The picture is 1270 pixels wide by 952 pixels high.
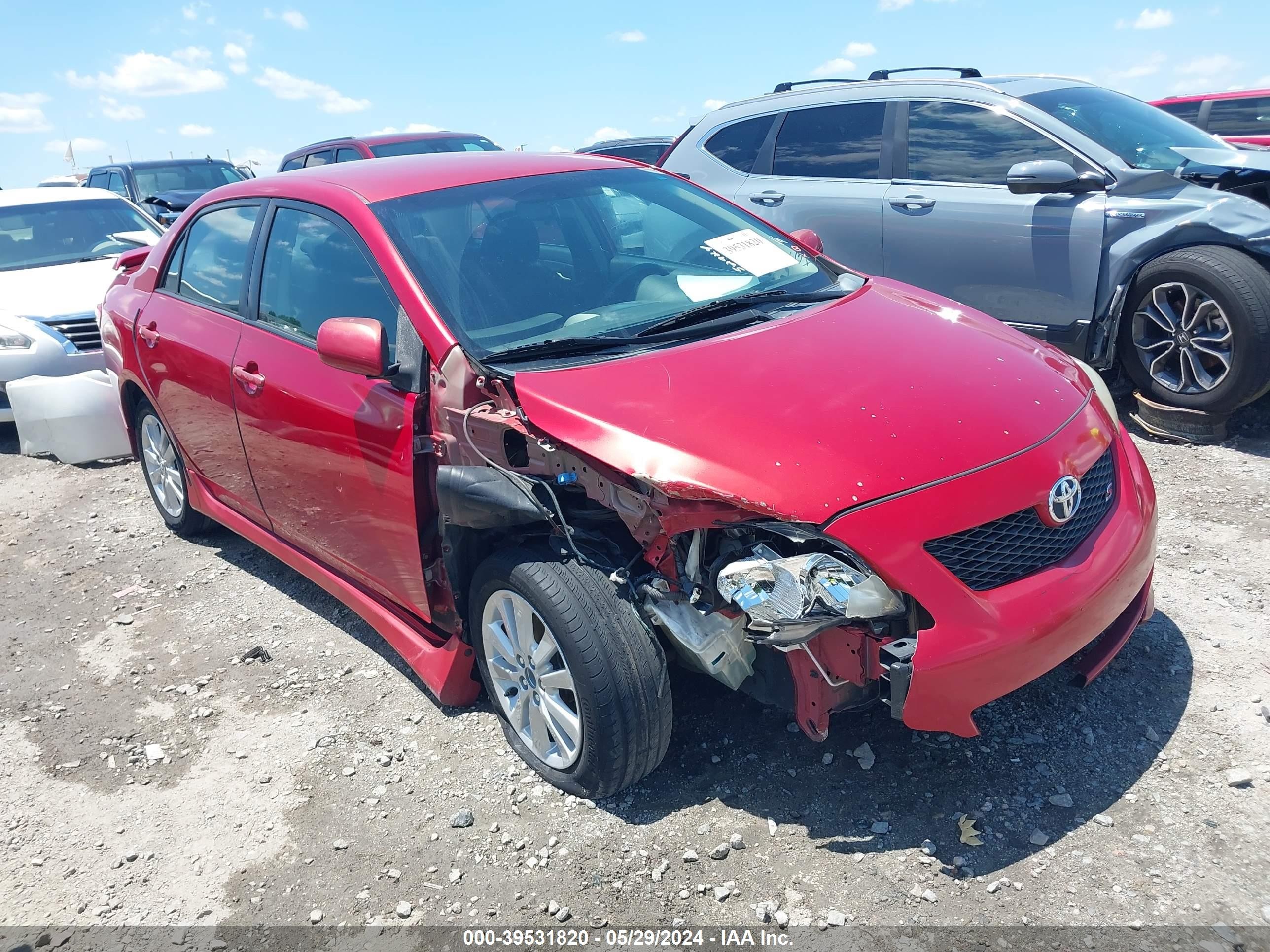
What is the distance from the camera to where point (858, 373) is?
2711 millimetres

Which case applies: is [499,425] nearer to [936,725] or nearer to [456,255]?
[456,255]

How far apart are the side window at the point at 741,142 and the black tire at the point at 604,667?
477cm

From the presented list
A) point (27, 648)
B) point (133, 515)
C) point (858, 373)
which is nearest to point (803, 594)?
point (858, 373)

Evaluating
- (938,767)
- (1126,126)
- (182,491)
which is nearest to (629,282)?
(938,767)

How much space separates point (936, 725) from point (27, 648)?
3.87 metres

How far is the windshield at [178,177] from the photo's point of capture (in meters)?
15.1

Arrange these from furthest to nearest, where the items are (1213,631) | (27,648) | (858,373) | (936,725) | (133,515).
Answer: (133,515) < (27,648) < (1213,631) < (858,373) < (936,725)

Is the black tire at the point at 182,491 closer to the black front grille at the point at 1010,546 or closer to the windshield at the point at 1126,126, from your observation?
the black front grille at the point at 1010,546

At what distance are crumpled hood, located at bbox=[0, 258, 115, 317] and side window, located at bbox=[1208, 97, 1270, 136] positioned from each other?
37.5 ft

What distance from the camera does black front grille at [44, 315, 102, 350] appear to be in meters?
6.97

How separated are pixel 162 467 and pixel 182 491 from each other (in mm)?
240

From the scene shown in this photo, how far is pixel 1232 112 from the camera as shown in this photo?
Answer: 36.8ft

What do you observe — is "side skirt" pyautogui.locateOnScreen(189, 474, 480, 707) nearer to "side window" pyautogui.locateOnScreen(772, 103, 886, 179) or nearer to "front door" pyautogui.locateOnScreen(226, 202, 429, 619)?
"front door" pyautogui.locateOnScreen(226, 202, 429, 619)

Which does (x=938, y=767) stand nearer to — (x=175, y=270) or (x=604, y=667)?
(x=604, y=667)
